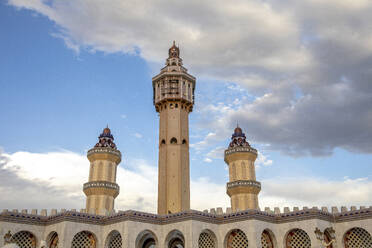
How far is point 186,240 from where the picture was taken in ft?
106

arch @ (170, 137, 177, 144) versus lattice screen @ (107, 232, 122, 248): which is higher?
arch @ (170, 137, 177, 144)

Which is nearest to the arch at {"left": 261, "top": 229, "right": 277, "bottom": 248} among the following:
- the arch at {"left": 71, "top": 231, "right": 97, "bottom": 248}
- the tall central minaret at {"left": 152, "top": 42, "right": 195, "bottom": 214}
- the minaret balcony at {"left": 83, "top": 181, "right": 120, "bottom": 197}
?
the tall central minaret at {"left": 152, "top": 42, "right": 195, "bottom": 214}

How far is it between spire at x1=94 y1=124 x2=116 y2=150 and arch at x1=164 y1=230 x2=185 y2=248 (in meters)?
15.2

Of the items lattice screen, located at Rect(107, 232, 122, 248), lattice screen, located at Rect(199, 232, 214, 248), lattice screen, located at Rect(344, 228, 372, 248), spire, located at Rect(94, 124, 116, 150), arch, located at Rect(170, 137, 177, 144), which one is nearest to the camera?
lattice screen, located at Rect(344, 228, 372, 248)

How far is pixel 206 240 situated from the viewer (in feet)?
111

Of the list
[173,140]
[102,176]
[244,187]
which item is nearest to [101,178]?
[102,176]

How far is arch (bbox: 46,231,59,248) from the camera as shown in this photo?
33859mm

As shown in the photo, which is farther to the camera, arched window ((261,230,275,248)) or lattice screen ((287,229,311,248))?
arched window ((261,230,275,248))

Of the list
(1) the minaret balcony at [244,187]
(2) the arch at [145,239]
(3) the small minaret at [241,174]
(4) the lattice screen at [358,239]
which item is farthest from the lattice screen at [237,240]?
(1) the minaret balcony at [244,187]

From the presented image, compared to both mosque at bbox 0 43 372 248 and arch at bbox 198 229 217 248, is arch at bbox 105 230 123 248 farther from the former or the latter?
arch at bbox 198 229 217 248

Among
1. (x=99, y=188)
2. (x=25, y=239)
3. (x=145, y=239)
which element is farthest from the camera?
(x=99, y=188)

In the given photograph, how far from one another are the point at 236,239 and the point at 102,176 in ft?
60.7

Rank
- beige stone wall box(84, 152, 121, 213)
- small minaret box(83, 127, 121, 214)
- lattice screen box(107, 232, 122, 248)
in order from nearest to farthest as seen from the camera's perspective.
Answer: lattice screen box(107, 232, 122, 248)
beige stone wall box(84, 152, 121, 213)
small minaret box(83, 127, 121, 214)

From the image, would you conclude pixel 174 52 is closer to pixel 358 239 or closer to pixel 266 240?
pixel 266 240
